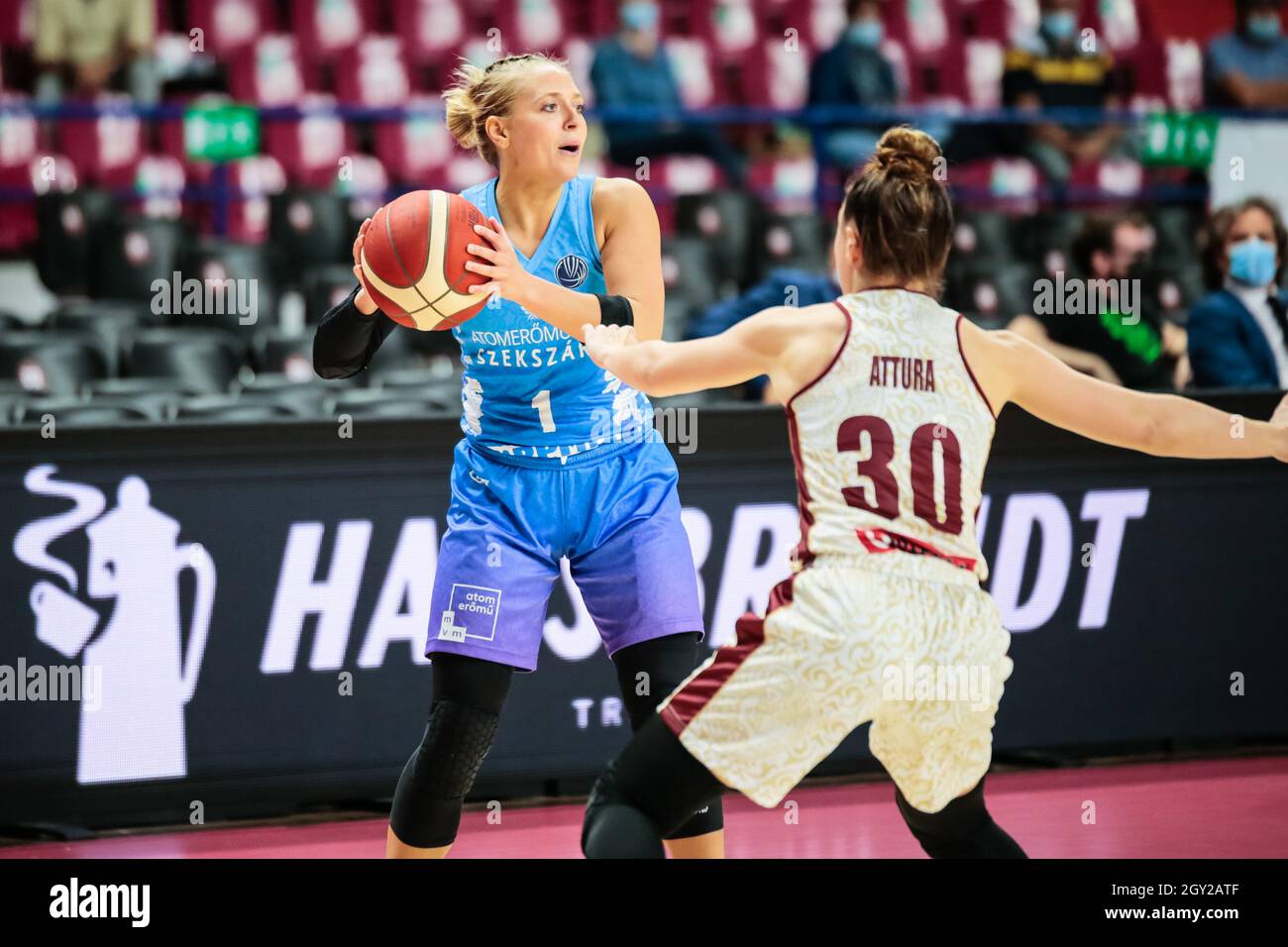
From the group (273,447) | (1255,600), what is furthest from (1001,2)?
(273,447)

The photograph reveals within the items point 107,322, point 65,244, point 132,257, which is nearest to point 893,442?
point 107,322

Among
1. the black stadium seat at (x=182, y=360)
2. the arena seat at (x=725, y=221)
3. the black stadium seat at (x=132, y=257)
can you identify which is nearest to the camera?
the black stadium seat at (x=182, y=360)

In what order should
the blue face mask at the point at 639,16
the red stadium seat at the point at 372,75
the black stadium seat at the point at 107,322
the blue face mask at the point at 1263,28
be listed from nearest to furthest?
the black stadium seat at the point at 107,322, the blue face mask at the point at 639,16, the red stadium seat at the point at 372,75, the blue face mask at the point at 1263,28

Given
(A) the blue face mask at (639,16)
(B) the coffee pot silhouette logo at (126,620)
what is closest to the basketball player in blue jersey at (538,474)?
(B) the coffee pot silhouette logo at (126,620)

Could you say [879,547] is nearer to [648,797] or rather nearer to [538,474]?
[648,797]

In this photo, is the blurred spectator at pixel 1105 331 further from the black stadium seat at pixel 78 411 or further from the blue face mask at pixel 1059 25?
the blue face mask at pixel 1059 25

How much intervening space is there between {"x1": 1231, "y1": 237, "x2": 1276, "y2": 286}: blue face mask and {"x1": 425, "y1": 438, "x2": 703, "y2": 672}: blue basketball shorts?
3.52m

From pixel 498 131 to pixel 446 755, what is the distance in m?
1.36

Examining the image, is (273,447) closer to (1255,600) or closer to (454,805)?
(454,805)

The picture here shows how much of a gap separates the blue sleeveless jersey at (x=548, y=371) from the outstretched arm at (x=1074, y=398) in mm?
1012

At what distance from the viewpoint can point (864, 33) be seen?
10.4 m

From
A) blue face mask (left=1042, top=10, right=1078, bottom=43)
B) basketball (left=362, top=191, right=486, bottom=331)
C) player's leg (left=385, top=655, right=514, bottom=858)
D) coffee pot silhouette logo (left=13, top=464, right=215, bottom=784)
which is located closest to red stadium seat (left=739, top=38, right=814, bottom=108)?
blue face mask (left=1042, top=10, right=1078, bottom=43)

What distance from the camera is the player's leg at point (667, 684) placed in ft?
A: 12.3

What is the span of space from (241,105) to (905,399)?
6417 mm
